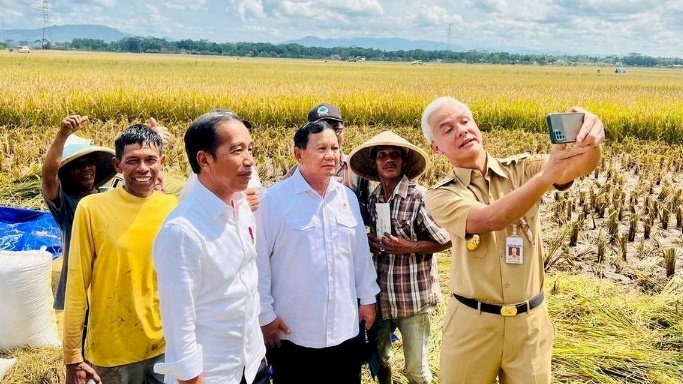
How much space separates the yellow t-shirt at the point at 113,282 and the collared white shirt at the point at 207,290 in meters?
0.50

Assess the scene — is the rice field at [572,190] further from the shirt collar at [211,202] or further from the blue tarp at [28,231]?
the shirt collar at [211,202]

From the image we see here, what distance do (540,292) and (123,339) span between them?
1711mm

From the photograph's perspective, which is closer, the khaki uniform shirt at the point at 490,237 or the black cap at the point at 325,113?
the khaki uniform shirt at the point at 490,237

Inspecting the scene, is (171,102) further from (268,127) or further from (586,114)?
(586,114)

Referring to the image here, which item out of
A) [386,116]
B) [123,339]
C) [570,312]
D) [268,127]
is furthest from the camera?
[386,116]

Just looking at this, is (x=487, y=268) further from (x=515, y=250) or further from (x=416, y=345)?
(x=416, y=345)

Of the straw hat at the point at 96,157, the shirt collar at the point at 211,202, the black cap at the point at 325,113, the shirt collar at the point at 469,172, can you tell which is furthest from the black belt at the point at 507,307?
the straw hat at the point at 96,157

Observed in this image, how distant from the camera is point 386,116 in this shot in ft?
45.4

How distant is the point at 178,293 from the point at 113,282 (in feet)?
2.29

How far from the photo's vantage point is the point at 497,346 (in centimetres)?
205

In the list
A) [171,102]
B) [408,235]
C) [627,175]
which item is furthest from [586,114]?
[171,102]

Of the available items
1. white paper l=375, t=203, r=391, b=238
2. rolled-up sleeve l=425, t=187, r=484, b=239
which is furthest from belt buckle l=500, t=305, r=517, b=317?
white paper l=375, t=203, r=391, b=238

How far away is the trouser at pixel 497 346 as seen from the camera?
2.03 m

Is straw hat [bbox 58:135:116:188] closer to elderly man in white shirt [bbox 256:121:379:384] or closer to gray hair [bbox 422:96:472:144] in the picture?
elderly man in white shirt [bbox 256:121:379:384]
